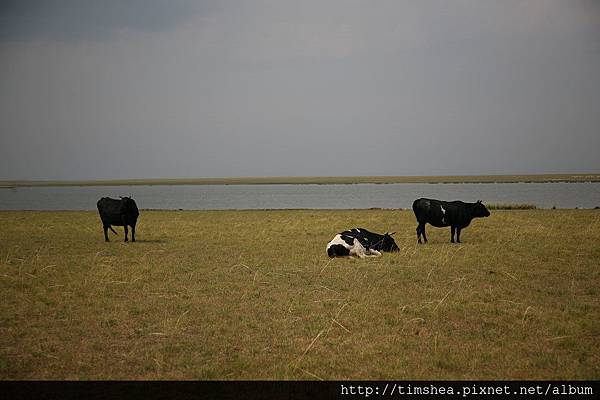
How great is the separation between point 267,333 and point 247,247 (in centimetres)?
1121

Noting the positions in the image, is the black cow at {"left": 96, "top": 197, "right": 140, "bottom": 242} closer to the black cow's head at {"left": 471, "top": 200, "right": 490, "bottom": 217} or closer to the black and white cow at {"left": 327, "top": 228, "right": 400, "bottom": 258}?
the black and white cow at {"left": 327, "top": 228, "right": 400, "bottom": 258}

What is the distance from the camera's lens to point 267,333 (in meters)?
8.12

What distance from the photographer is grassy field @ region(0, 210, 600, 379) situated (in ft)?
22.0

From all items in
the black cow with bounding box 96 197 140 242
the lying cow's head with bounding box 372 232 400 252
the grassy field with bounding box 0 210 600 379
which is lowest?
the grassy field with bounding box 0 210 600 379

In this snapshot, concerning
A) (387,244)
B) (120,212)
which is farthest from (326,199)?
(387,244)

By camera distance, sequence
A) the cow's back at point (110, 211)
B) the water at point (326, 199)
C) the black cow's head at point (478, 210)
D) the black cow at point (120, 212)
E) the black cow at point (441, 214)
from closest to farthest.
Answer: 1. the black cow at point (441, 214)
2. the black cow's head at point (478, 210)
3. the black cow at point (120, 212)
4. the cow's back at point (110, 211)
5. the water at point (326, 199)

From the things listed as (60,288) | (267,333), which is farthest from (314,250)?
→ (267,333)

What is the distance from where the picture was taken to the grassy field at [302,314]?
22.0 ft

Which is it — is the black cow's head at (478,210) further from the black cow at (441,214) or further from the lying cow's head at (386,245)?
the lying cow's head at (386,245)

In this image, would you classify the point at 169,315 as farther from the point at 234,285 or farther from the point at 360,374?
the point at 360,374

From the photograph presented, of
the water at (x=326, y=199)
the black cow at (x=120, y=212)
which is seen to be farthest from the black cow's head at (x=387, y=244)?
the water at (x=326, y=199)

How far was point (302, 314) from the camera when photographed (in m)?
9.18

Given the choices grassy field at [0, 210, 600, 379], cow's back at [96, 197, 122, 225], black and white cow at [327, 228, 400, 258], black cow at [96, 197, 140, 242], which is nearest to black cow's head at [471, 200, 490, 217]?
grassy field at [0, 210, 600, 379]

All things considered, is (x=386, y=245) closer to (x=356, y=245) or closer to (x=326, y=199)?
(x=356, y=245)
